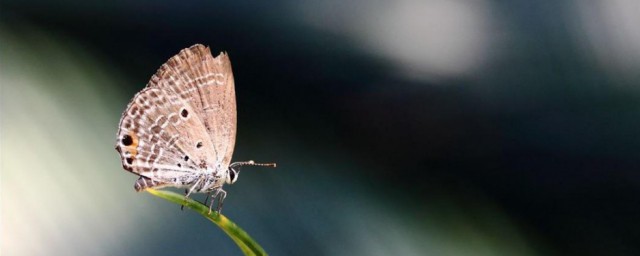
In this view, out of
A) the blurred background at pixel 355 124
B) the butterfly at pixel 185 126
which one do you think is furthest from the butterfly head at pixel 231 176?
the blurred background at pixel 355 124

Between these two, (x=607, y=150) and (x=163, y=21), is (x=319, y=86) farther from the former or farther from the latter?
(x=607, y=150)

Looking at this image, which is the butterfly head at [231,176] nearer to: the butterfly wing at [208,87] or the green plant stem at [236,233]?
the butterfly wing at [208,87]

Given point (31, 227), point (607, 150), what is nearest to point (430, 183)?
point (607, 150)

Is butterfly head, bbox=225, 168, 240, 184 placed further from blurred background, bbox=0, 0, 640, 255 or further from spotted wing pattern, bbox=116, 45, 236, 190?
blurred background, bbox=0, 0, 640, 255

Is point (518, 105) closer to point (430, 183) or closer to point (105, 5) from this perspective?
point (430, 183)

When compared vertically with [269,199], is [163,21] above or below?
above

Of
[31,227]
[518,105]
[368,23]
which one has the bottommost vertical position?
[31,227]
